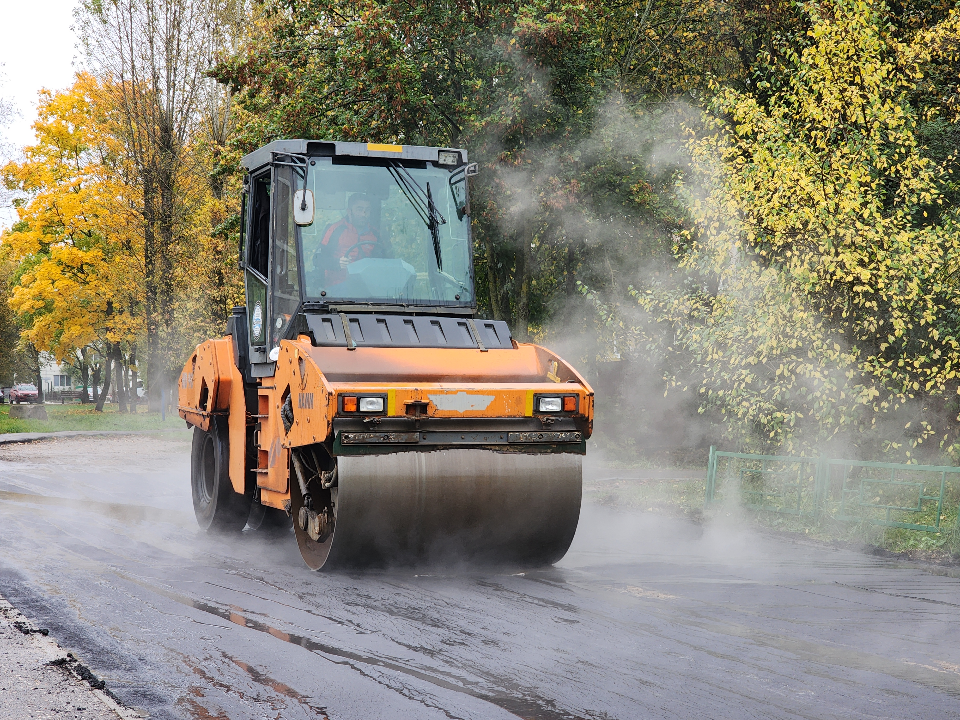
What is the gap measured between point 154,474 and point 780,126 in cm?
1119

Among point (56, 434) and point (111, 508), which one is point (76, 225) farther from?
point (111, 508)

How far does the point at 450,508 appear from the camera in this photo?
782 centimetres

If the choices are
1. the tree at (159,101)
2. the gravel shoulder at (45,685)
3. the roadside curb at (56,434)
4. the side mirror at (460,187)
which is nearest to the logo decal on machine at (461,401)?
the side mirror at (460,187)

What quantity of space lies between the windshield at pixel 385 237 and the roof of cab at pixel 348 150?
0.09m

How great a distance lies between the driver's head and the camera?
905cm

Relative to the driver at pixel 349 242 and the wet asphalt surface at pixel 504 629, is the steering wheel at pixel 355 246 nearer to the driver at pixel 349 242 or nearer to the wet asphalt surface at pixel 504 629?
the driver at pixel 349 242

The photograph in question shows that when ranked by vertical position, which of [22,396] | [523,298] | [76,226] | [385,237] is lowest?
[22,396]

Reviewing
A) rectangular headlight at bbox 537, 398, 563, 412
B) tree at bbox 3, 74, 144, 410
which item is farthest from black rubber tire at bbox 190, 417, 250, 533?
tree at bbox 3, 74, 144, 410

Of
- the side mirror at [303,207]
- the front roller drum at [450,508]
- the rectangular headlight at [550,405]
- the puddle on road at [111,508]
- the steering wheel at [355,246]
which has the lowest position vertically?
the puddle on road at [111,508]

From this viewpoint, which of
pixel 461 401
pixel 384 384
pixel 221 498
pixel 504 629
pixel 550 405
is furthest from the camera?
pixel 221 498

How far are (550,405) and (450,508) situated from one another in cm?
102

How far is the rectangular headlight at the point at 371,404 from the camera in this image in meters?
7.48

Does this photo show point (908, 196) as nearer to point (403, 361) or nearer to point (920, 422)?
point (920, 422)

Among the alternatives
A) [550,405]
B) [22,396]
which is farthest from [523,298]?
[22,396]
